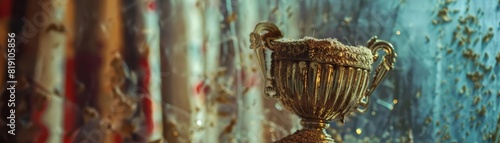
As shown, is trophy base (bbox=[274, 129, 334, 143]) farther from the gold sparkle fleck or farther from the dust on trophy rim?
the gold sparkle fleck

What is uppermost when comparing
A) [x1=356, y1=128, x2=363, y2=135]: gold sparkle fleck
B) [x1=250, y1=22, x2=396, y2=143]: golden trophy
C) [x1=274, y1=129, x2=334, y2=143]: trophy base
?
[x1=250, y1=22, x2=396, y2=143]: golden trophy

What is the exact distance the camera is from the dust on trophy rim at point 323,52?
2.87ft

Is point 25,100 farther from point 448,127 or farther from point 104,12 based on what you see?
point 448,127

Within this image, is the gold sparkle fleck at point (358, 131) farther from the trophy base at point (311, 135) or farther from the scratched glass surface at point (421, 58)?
the trophy base at point (311, 135)

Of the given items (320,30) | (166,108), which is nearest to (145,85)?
(166,108)

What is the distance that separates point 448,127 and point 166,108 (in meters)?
0.75

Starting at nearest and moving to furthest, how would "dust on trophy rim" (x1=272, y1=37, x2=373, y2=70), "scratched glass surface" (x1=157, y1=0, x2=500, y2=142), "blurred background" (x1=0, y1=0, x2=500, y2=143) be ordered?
"dust on trophy rim" (x1=272, y1=37, x2=373, y2=70) < "blurred background" (x1=0, y1=0, x2=500, y2=143) < "scratched glass surface" (x1=157, y1=0, x2=500, y2=142)

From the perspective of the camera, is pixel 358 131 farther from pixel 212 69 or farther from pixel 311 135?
pixel 311 135

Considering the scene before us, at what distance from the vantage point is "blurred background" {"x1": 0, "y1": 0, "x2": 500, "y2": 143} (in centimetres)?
138

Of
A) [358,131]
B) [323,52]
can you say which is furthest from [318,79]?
[358,131]

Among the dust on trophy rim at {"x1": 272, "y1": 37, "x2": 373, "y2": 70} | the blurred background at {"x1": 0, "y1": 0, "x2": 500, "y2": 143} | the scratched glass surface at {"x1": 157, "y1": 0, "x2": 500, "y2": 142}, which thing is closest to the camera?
the dust on trophy rim at {"x1": 272, "y1": 37, "x2": 373, "y2": 70}

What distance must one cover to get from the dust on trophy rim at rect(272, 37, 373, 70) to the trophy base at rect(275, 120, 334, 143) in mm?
95

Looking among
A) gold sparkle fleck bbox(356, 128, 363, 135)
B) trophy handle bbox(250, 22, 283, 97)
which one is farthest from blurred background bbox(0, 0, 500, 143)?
trophy handle bbox(250, 22, 283, 97)

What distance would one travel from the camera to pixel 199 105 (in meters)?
1.48
